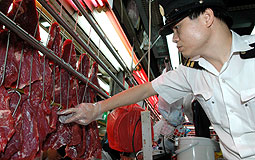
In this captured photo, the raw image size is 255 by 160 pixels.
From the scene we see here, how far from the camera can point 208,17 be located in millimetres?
1577

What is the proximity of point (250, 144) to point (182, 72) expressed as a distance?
879mm

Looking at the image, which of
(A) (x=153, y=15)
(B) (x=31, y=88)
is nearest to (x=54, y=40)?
(B) (x=31, y=88)

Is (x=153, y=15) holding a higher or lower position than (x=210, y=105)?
higher

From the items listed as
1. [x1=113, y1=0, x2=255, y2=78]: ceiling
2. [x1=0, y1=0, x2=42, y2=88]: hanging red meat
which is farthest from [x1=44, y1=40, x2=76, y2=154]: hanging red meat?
[x1=113, y1=0, x2=255, y2=78]: ceiling

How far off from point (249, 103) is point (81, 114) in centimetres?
132

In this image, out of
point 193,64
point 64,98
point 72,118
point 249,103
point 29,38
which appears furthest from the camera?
point 193,64

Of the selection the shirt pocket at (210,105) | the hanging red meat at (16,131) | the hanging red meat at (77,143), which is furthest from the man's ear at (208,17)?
the hanging red meat at (16,131)

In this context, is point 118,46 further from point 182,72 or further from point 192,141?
point 192,141

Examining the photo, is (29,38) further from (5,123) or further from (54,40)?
(5,123)

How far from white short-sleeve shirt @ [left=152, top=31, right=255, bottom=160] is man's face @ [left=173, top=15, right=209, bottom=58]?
241 mm

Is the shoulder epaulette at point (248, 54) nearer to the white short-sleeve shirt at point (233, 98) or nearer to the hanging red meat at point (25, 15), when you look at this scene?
the white short-sleeve shirt at point (233, 98)

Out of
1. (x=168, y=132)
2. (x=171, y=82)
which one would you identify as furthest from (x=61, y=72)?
(x=168, y=132)

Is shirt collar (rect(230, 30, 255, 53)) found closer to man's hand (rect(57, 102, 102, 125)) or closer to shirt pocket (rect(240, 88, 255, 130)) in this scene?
shirt pocket (rect(240, 88, 255, 130))

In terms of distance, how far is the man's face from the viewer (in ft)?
5.11
